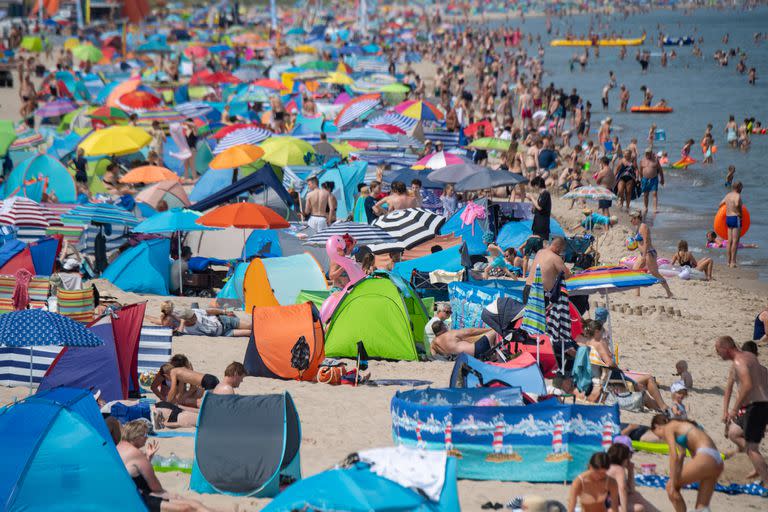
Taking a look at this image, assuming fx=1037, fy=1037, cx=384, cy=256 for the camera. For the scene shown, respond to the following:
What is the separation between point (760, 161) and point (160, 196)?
16741mm

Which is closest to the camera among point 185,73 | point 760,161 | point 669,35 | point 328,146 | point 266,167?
point 266,167

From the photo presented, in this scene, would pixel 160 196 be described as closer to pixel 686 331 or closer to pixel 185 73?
pixel 686 331

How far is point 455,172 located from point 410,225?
1915mm

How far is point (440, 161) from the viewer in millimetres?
15508

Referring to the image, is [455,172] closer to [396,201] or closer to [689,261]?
[396,201]

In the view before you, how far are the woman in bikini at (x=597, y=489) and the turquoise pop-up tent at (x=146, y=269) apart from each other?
7359 mm

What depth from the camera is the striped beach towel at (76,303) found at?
9789 millimetres

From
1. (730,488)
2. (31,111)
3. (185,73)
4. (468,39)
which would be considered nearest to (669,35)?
(468,39)

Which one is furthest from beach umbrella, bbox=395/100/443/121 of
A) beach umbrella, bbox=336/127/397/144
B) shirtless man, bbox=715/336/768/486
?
shirtless man, bbox=715/336/768/486

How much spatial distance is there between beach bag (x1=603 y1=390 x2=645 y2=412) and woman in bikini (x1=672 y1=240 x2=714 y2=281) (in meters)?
6.16

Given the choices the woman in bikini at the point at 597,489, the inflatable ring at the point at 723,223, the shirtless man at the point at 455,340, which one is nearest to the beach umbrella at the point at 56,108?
the inflatable ring at the point at 723,223

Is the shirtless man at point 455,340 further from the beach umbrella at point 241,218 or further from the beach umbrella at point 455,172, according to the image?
the beach umbrella at point 455,172

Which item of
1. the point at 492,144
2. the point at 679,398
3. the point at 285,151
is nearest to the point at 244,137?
the point at 285,151

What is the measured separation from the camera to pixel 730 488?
7160 mm
